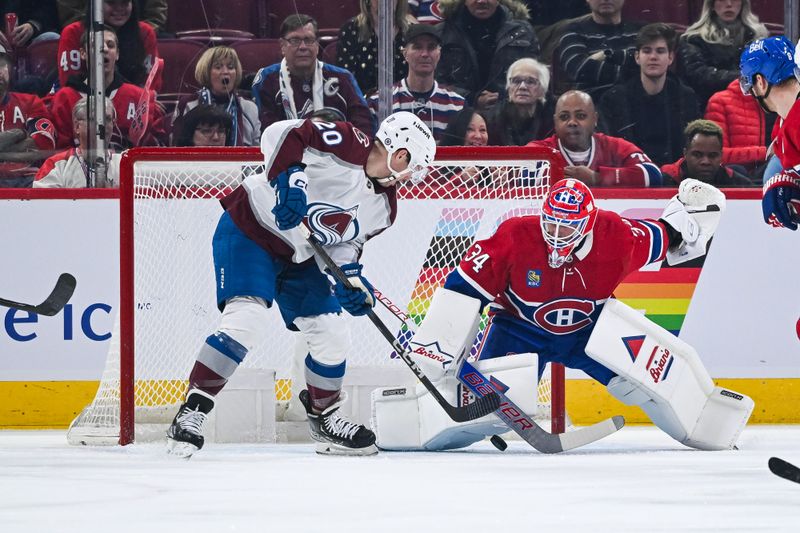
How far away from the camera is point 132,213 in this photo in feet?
12.8

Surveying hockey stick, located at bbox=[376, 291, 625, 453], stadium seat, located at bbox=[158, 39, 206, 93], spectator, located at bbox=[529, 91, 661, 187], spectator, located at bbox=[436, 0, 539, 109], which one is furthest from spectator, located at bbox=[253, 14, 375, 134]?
A: hockey stick, located at bbox=[376, 291, 625, 453]

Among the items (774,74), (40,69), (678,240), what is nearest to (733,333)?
(678,240)

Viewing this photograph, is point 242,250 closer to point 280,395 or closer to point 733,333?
point 280,395

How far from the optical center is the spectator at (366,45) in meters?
4.63

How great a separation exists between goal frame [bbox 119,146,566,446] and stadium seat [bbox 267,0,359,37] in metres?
0.94

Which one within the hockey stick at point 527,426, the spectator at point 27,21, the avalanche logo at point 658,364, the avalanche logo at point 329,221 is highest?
the spectator at point 27,21

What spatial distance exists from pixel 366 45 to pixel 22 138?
1.29 meters

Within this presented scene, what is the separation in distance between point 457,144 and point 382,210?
3.54 feet

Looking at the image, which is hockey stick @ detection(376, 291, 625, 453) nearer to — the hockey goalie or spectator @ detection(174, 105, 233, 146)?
the hockey goalie

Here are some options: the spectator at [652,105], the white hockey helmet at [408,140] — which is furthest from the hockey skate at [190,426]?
the spectator at [652,105]

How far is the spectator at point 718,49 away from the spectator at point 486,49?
0.60 metres

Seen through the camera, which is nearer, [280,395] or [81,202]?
[280,395]

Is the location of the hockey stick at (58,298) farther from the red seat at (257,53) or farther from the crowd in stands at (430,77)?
the red seat at (257,53)

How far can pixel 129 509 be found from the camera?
2.26 m
